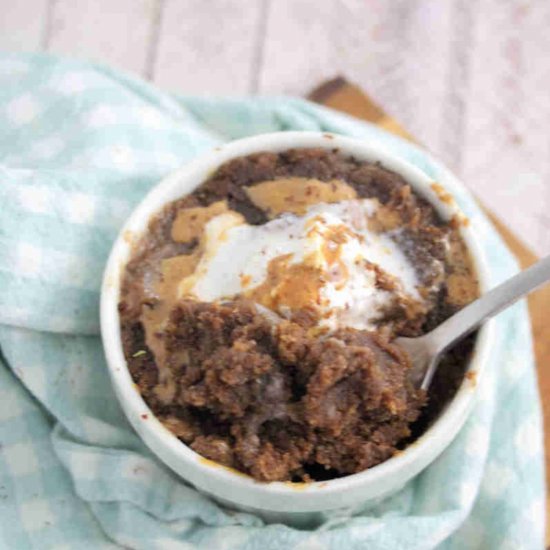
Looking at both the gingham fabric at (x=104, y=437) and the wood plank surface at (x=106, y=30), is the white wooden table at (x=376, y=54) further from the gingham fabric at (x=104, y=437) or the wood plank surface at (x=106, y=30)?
the gingham fabric at (x=104, y=437)

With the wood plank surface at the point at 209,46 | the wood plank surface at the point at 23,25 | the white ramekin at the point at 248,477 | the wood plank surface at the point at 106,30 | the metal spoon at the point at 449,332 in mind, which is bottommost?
the wood plank surface at the point at 23,25

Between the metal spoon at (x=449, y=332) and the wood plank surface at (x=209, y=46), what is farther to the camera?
the wood plank surface at (x=209, y=46)

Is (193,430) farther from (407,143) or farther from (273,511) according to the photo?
(407,143)

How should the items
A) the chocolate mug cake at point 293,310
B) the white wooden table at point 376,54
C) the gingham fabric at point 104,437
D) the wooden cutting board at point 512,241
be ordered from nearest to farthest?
1. the chocolate mug cake at point 293,310
2. the gingham fabric at point 104,437
3. the wooden cutting board at point 512,241
4. the white wooden table at point 376,54

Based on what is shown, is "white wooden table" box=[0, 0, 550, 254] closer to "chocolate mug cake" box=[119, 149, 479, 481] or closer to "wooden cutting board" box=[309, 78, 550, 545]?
"wooden cutting board" box=[309, 78, 550, 545]

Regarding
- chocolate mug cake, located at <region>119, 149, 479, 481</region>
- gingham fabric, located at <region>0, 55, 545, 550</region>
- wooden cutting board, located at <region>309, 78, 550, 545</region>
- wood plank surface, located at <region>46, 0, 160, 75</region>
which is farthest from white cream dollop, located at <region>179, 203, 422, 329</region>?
wood plank surface, located at <region>46, 0, 160, 75</region>

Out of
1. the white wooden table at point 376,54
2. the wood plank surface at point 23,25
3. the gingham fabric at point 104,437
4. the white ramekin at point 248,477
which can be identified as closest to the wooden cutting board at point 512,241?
the gingham fabric at point 104,437
